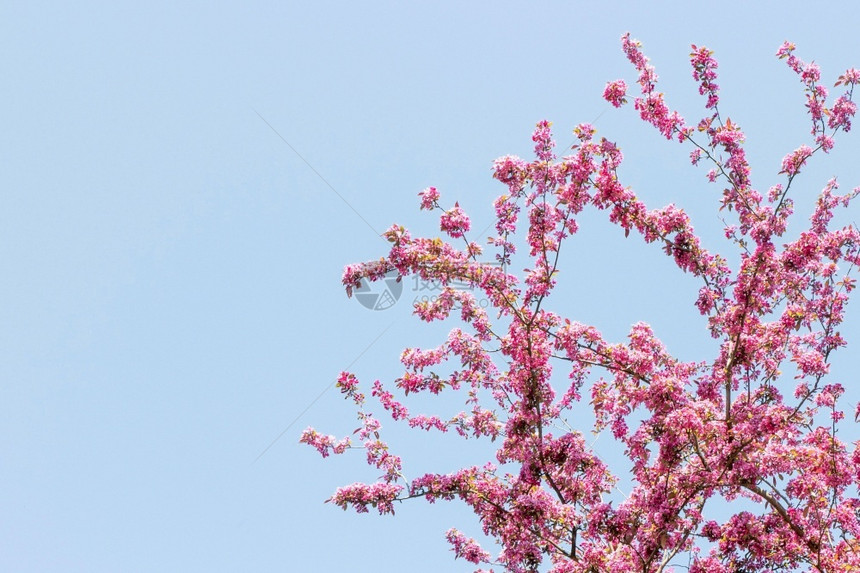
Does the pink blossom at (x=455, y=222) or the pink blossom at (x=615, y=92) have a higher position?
the pink blossom at (x=615, y=92)

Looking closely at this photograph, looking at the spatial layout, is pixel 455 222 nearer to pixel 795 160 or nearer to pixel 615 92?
pixel 615 92

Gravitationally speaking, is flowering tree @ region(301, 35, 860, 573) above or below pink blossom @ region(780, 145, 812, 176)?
below

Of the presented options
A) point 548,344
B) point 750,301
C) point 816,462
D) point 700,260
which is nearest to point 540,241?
point 548,344

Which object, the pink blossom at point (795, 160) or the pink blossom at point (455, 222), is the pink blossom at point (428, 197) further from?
the pink blossom at point (795, 160)

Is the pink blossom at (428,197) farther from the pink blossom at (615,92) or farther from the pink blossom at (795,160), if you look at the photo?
the pink blossom at (795,160)

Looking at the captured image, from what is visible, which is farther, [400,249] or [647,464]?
[647,464]

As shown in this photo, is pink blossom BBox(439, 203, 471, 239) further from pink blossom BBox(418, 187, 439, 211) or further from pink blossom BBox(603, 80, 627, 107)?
pink blossom BBox(603, 80, 627, 107)

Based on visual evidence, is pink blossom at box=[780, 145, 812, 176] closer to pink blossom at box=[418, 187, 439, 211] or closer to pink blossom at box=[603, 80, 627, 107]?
pink blossom at box=[603, 80, 627, 107]

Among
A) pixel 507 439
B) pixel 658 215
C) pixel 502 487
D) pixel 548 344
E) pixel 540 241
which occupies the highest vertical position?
pixel 658 215

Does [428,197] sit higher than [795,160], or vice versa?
[795,160]

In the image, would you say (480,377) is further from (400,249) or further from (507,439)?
(400,249)

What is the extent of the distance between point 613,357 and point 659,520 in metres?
1.66

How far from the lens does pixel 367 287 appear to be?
7.91 metres

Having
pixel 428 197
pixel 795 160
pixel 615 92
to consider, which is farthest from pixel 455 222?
pixel 795 160
